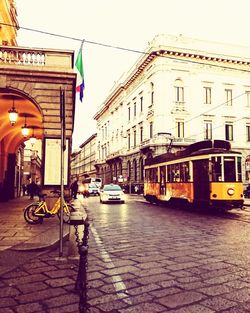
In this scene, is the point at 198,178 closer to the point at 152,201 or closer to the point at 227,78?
the point at 152,201

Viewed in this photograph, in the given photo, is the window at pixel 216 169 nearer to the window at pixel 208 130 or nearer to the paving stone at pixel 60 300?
the paving stone at pixel 60 300

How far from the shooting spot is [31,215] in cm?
1072

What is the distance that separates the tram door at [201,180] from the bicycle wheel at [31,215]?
7535 mm

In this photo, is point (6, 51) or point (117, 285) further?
point (6, 51)

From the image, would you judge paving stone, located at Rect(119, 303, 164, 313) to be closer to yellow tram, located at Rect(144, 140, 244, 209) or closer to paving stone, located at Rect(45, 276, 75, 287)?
paving stone, located at Rect(45, 276, 75, 287)

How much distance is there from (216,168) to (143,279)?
11.0m

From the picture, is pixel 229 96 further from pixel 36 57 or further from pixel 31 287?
pixel 31 287

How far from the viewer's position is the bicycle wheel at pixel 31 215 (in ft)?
33.8

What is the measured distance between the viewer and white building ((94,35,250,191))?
1548 inches

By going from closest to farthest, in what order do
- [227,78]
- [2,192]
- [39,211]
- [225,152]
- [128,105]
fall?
[39,211], [225,152], [2,192], [227,78], [128,105]

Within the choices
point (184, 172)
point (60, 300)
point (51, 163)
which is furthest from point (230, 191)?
point (60, 300)

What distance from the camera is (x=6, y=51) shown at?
13.2m

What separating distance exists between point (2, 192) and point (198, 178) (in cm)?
1271

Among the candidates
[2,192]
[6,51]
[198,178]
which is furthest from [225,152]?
[2,192]
